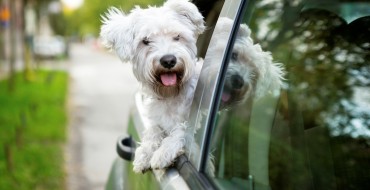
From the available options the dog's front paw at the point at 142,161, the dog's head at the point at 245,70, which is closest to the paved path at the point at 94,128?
the dog's front paw at the point at 142,161

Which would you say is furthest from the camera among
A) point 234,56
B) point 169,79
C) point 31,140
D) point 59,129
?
point 59,129

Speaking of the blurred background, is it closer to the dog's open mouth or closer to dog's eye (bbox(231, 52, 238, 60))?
the dog's open mouth

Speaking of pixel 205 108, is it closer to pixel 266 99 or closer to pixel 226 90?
pixel 226 90

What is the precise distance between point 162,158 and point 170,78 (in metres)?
0.30

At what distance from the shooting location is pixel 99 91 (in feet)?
50.4

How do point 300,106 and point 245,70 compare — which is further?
point 300,106

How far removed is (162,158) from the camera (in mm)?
1950

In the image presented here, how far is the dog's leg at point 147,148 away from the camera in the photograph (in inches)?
81.5

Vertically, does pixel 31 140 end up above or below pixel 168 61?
below

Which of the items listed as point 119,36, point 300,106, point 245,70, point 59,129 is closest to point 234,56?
point 245,70

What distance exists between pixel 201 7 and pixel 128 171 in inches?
35.2

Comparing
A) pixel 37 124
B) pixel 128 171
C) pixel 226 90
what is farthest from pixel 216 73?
pixel 37 124

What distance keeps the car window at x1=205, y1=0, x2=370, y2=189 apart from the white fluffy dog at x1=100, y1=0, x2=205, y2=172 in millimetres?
167

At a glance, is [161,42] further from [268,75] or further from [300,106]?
[300,106]
